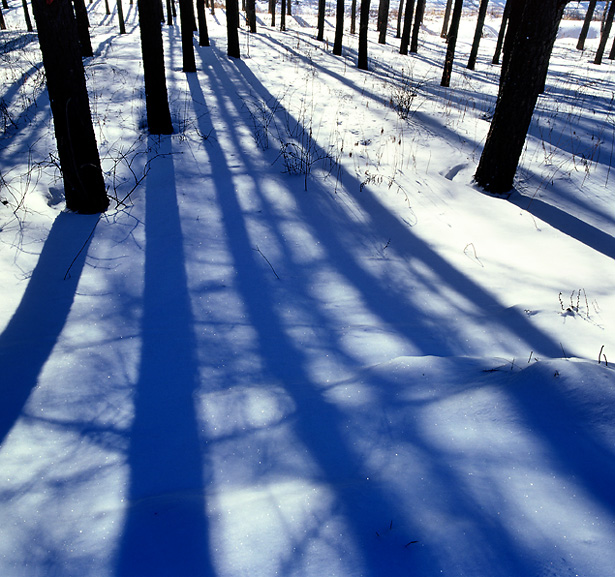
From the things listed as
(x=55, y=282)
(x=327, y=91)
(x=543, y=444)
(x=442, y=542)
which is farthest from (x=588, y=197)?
(x=327, y=91)

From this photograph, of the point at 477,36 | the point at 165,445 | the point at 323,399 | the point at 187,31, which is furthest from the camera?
the point at 477,36

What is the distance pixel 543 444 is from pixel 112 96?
10122 millimetres

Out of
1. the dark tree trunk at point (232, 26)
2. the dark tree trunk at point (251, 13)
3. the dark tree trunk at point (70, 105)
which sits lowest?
the dark tree trunk at point (70, 105)

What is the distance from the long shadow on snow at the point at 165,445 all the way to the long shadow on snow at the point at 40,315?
2.03 ft

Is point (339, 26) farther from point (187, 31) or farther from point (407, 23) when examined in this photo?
point (187, 31)

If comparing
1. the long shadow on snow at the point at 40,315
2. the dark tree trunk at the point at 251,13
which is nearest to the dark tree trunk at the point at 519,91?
the long shadow on snow at the point at 40,315

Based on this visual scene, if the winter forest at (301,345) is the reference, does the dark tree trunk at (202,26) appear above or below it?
above

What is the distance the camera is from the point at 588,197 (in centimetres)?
524

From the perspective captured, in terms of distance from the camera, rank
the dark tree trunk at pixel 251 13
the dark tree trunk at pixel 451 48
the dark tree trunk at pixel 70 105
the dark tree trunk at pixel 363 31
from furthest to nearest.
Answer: the dark tree trunk at pixel 251 13 < the dark tree trunk at pixel 363 31 < the dark tree trunk at pixel 451 48 < the dark tree trunk at pixel 70 105

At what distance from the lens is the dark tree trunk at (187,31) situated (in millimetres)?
10242

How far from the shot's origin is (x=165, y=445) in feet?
7.11

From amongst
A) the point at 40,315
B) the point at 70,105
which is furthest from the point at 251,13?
the point at 40,315

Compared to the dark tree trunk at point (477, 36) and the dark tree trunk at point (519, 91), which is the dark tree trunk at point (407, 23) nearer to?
the dark tree trunk at point (477, 36)

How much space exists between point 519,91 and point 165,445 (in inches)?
Answer: 210
